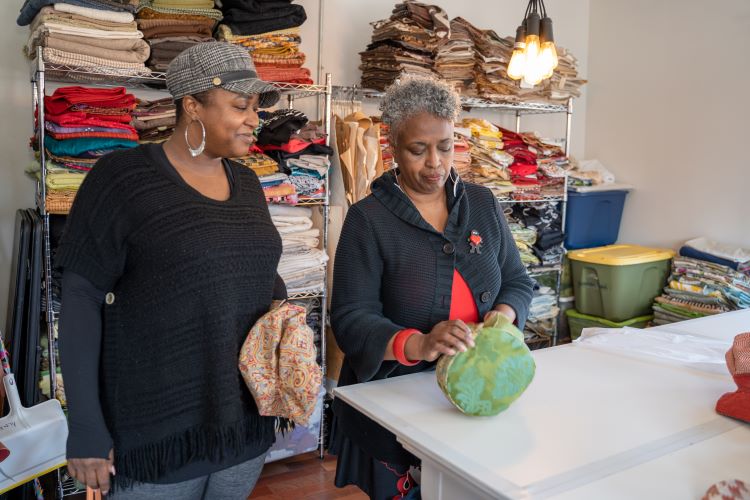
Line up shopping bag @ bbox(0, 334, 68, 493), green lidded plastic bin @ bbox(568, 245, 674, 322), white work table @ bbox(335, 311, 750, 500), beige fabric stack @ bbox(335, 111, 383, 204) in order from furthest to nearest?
green lidded plastic bin @ bbox(568, 245, 674, 322)
beige fabric stack @ bbox(335, 111, 383, 204)
shopping bag @ bbox(0, 334, 68, 493)
white work table @ bbox(335, 311, 750, 500)

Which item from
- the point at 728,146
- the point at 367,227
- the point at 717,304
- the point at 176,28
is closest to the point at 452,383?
the point at 367,227

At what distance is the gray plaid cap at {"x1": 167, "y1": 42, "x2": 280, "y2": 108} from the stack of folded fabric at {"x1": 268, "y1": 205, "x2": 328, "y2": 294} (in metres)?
1.48

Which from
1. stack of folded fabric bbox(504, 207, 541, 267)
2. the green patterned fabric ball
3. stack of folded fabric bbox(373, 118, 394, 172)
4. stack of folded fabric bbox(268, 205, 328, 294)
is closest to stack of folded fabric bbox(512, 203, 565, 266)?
stack of folded fabric bbox(504, 207, 541, 267)

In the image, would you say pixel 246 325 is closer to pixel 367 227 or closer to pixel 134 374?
pixel 134 374

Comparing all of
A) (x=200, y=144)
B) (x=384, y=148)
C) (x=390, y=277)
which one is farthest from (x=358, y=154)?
(x=200, y=144)

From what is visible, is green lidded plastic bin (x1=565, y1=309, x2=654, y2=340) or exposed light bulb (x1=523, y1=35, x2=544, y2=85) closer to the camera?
exposed light bulb (x1=523, y1=35, x2=544, y2=85)

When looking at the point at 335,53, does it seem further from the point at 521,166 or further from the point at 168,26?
the point at 521,166

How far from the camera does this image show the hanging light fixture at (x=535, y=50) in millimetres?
2639

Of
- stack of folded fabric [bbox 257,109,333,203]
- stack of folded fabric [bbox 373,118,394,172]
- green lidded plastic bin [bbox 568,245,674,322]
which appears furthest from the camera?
green lidded plastic bin [bbox 568,245,674,322]

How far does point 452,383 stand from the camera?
125cm

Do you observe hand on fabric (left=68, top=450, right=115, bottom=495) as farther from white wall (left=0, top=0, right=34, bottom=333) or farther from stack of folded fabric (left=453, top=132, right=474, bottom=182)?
stack of folded fabric (left=453, top=132, right=474, bottom=182)

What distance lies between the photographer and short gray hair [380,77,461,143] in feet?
5.13

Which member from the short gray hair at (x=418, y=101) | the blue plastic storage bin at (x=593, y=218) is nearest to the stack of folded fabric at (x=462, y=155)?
the blue plastic storage bin at (x=593, y=218)

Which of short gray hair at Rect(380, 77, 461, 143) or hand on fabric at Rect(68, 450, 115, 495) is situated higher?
short gray hair at Rect(380, 77, 461, 143)
